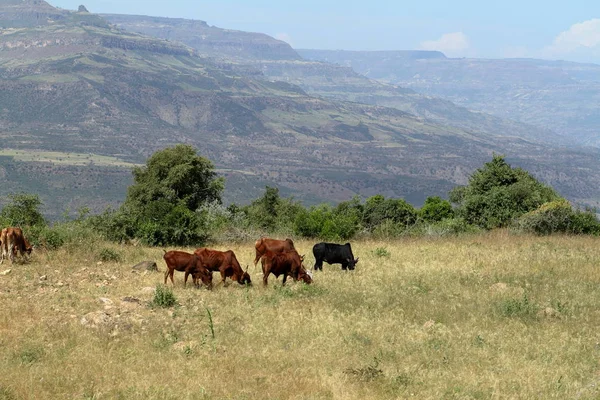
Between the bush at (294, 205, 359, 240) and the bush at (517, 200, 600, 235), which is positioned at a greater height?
the bush at (517, 200, 600, 235)

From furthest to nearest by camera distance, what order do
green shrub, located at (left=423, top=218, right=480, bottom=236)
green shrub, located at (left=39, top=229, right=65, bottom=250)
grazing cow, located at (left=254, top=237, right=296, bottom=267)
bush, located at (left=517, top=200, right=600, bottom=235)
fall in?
green shrub, located at (left=423, top=218, right=480, bottom=236) < bush, located at (left=517, top=200, right=600, bottom=235) < green shrub, located at (left=39, top=229, right=65, bottom=250) < grazing cow, located at (left=254, top=237, right=296, bottom=267)

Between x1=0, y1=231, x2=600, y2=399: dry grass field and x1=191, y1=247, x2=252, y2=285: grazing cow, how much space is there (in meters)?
0.30

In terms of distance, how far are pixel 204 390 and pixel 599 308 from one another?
32.6ft

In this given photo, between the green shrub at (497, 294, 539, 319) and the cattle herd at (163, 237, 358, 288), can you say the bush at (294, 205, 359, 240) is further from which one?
the green shrub at (497, 294, 539, 319)

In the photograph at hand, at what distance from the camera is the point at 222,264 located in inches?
680

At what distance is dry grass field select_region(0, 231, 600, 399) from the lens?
1039 centimetres

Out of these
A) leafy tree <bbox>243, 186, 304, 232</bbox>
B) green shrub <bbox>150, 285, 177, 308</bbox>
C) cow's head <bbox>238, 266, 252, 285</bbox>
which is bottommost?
leafy tree <bbox>243, 186, 304, 232</bbox>

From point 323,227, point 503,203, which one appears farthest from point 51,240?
point 503,203

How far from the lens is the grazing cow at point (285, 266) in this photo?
56.9 feet

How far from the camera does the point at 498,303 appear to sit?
15.6m

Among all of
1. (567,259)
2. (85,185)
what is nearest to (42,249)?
(567,259)

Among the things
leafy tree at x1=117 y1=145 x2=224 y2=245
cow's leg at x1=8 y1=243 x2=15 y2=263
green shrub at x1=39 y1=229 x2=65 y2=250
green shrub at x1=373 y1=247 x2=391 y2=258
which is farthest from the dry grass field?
leafy tree at x1=117 y1=145 x2=224 y2=245

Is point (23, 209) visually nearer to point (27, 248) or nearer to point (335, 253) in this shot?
point (27, 248)

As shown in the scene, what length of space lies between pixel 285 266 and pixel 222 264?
5.51ft
